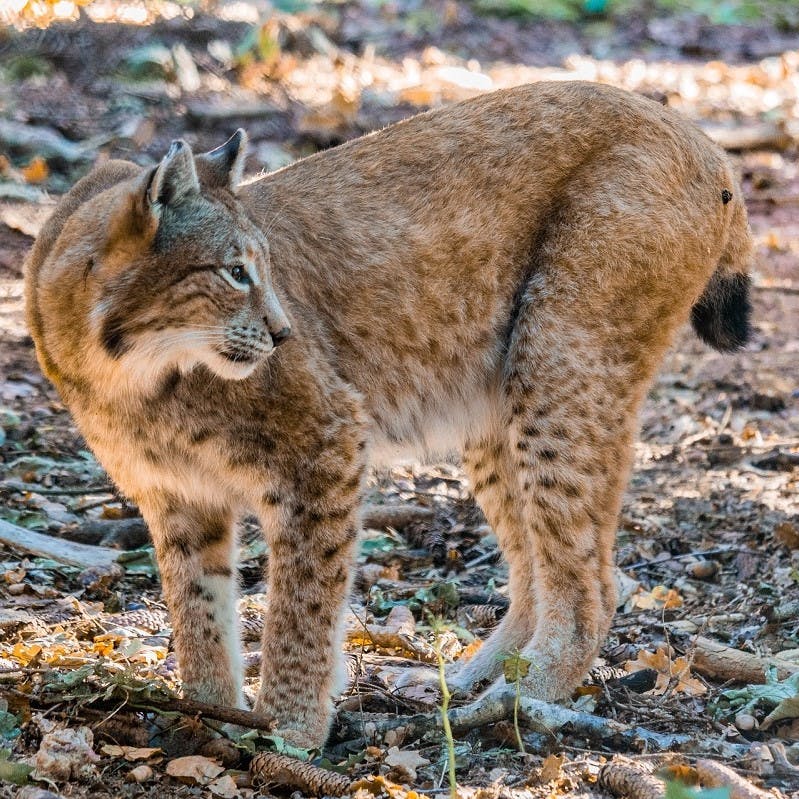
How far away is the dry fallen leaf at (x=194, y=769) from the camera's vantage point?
377 cm

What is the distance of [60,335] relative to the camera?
4.17 meters

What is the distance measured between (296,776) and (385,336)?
68.6 inches

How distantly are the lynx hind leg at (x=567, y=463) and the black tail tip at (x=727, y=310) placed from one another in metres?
0.66

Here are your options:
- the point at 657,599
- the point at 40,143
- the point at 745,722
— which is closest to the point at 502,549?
the point at 657,599

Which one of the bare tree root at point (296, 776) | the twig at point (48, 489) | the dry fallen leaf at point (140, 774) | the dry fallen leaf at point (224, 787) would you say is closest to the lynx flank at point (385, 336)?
the bare tree root at point (296, 776)

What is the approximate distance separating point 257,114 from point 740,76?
6.21 m

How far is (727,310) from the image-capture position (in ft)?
17.5

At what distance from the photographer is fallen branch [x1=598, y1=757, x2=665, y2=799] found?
140 inches

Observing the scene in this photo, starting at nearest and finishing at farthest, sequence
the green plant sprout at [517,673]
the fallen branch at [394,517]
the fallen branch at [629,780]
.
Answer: the fallen branch at [629,780] → the green plant sprout at [517,673] → the fallen branch at [394,517]

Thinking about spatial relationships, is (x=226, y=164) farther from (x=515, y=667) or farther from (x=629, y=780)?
(x=629, y=780)

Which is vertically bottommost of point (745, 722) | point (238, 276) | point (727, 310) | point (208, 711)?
point (745, 722)

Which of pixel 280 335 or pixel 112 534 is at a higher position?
pixel 280 335

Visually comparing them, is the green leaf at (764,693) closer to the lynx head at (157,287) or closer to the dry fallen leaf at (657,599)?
the dry fallen leaf at (657,599)

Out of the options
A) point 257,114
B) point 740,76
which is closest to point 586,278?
point 257,114
